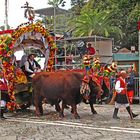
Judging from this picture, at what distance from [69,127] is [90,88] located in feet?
7.67

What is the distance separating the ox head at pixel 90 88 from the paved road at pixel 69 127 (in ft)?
2.20

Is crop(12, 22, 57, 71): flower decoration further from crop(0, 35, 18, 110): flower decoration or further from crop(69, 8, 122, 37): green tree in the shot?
crop(69, 8, 122, 37): green tree

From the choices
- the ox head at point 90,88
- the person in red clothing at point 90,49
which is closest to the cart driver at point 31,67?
the ox head at point 90,88

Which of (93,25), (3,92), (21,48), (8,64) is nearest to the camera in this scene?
(3,92)

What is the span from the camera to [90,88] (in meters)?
12.2

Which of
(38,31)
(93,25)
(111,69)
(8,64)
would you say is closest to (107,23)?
(93,25)

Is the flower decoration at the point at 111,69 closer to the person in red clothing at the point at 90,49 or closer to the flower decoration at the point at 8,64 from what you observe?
the flower decoration at the point at 8,64

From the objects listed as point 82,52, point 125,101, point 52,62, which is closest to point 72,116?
point 125,101

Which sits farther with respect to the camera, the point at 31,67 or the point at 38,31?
the point at 38,31

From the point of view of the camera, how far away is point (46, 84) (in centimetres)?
1262

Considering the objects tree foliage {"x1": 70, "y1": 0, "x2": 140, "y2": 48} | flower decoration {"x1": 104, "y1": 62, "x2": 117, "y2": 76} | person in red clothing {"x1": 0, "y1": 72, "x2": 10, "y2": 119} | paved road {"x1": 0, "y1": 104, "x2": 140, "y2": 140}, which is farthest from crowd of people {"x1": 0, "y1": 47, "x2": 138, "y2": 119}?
tree foliage {"x1": 70, "y1": 0, "x2": 140, "y2": 48}

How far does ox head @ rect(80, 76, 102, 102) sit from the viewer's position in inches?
466

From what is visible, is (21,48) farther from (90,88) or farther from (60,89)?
(90,88)

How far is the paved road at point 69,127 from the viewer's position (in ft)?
29.2
